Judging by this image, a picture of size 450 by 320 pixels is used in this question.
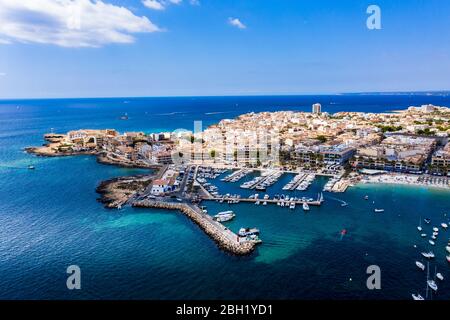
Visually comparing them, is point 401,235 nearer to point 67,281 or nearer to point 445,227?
point 445,227

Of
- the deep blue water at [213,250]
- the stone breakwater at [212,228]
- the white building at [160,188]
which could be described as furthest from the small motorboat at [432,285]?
the white building at [160,188]

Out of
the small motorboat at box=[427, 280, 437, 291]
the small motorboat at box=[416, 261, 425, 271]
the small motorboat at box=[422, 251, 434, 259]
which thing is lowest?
the small motorboat at box=[427, 280, 437, 291]

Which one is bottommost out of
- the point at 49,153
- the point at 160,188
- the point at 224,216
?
the point at 224,216

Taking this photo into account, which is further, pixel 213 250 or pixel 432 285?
pixel 213 250

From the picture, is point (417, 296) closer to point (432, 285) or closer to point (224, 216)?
point (432, 285)

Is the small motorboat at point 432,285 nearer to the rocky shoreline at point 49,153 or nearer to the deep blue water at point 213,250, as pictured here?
the deep blue water at point 213,250

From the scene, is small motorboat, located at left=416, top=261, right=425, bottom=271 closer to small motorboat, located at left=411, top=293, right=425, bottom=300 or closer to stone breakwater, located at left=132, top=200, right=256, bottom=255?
small motorboat, located at left=411, top=293, right=425, bottom=300

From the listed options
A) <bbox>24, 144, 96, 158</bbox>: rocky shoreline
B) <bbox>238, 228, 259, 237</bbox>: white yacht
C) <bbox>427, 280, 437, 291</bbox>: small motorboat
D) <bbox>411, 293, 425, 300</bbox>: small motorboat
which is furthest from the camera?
<bbox>24, 144, 96, 158</bbox>: rocky shoreline

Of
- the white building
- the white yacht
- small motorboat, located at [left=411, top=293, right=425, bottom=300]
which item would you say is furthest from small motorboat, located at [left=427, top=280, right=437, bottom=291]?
the white building

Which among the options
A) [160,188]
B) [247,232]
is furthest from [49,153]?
[247,232]
